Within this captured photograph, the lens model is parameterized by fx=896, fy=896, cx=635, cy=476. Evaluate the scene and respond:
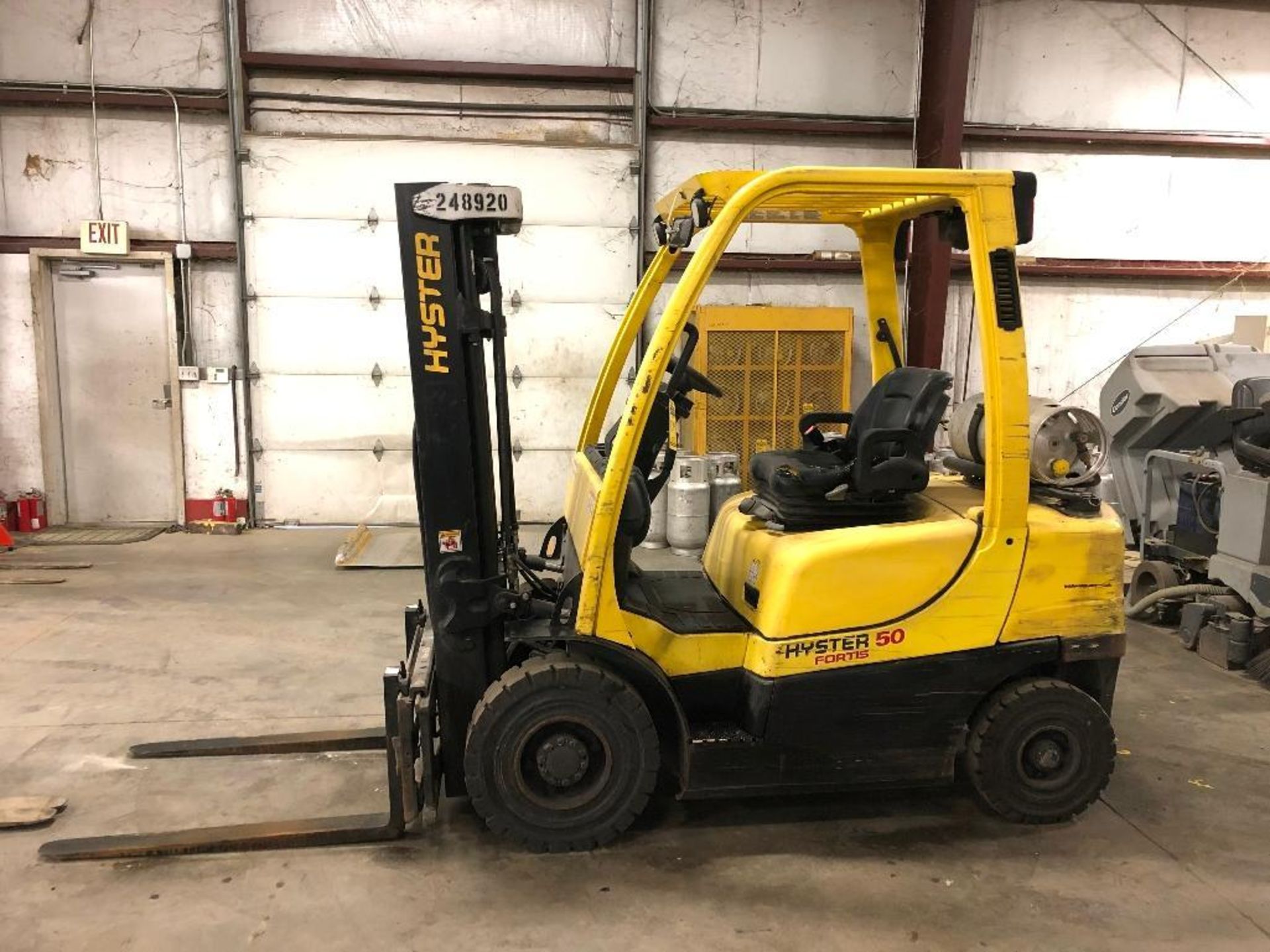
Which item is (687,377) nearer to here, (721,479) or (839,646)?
(839,646)

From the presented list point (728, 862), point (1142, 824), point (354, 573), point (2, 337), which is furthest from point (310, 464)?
point (1142, 824)

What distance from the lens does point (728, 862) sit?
335 cm

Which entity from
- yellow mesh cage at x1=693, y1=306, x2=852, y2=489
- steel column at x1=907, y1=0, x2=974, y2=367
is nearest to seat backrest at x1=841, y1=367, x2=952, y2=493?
yellow mesh cage at x1=693, y1=306, x2=852, y2=489

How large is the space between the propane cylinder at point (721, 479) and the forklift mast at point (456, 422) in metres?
4.84

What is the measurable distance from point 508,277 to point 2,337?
16.8ft

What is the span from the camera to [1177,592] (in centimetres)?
605

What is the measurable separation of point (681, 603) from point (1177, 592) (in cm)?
411

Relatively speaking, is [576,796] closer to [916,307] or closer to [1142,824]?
[1142,824]

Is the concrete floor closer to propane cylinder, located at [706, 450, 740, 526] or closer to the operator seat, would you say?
the operator seat

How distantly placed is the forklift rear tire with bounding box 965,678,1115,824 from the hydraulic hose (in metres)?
2.71

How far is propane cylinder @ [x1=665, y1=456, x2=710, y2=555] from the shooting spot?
8.12 metres

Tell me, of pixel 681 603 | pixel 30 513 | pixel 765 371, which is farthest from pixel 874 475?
pixel 30 513

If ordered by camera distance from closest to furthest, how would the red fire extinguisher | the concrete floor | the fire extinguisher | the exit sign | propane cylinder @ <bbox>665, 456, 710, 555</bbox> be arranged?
1. the concrete floor
2. propane cylinder @ <bbox>665, 456, 710, 555</bbox>
3. the exit sign
4. the red fire extinguisher
5. the fire extinguisher

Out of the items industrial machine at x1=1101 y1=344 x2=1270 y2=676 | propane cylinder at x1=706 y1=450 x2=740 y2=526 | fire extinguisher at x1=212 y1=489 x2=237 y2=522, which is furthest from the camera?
fire extinguisher at x1=212 y1=489 x2=237 y2=522
